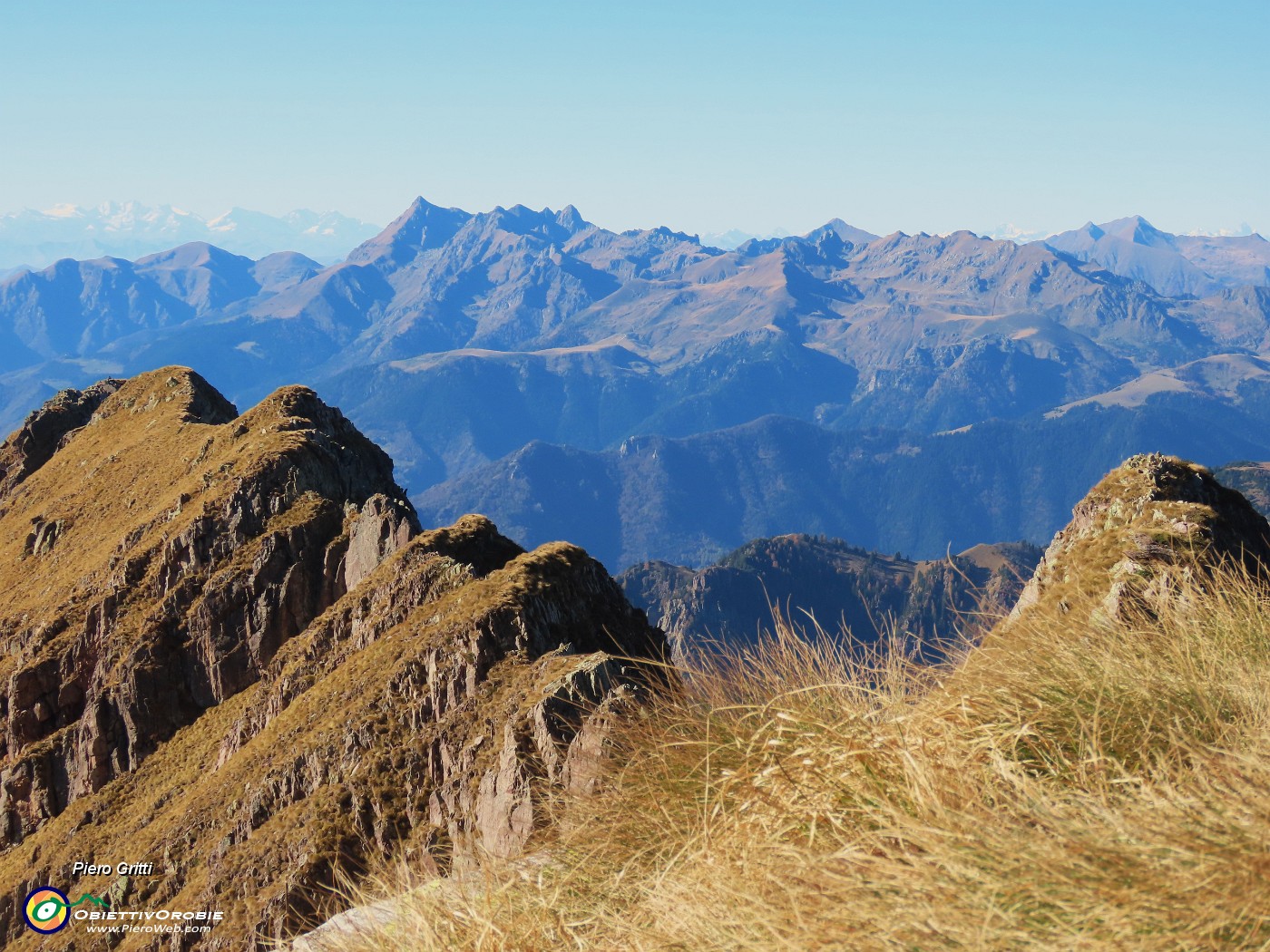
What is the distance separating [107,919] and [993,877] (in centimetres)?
3686

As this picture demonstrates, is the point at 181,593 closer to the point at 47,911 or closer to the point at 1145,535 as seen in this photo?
the point at 47,911

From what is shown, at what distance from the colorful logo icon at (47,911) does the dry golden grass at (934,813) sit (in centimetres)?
3094

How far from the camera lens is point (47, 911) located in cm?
3781

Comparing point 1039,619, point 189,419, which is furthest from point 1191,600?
point 189,419

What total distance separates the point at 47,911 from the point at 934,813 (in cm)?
4052

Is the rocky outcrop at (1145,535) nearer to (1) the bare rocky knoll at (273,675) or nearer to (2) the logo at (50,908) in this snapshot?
(1) the bare rocky knoll at (273,675)

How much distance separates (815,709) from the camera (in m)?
9.30

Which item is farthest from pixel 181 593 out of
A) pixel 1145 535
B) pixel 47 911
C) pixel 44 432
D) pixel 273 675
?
pixel 44 432

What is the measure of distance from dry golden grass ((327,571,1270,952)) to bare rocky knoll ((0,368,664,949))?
2142 millimetres

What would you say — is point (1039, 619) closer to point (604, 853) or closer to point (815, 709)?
A: point (815, 709)

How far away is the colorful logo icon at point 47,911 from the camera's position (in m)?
34.6

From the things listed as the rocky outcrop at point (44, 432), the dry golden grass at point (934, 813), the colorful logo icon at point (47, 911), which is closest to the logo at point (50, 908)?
the colorful logo icon at point (47, 911)

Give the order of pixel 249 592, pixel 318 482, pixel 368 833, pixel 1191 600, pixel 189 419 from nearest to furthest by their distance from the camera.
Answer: pixel 1191 600 → pixel 368 833 → pixel 249 592 → pixel 318 482 → pixel 189 419

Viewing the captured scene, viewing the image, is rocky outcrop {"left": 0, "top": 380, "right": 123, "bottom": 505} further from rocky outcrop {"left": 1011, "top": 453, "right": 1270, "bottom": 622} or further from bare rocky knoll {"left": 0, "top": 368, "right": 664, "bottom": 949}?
rocky outcrop {"left": 1011, "top": 453, "right": 1270, "bottom": 622}
